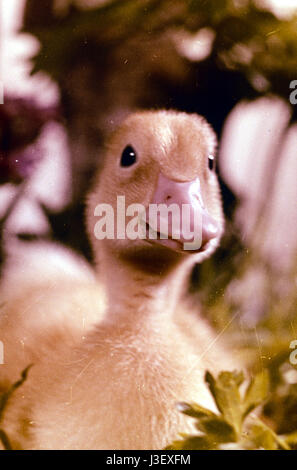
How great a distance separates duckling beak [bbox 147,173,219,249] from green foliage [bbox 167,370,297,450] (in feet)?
0.59

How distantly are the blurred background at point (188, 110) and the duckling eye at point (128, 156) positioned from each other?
0.03 metres

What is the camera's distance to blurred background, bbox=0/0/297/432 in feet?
2.67

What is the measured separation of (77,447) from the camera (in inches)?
31.6

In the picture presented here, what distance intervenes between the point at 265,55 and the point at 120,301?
16.2 inches

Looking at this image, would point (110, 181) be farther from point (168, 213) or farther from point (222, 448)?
point (222, 448)

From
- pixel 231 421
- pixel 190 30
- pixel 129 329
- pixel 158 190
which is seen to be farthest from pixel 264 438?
pixel 190 30

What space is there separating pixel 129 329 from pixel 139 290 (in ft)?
0.20

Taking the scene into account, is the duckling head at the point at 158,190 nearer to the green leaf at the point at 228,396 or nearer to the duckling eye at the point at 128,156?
the duckling eye at the point at 128,156

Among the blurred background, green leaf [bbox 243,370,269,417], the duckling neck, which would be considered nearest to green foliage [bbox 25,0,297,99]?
the blurred background

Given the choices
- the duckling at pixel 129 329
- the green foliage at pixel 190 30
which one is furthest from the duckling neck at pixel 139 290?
the green foliage at pixel 190 30

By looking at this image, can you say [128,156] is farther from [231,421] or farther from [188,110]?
[231,421]

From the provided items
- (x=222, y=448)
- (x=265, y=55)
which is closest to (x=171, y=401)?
(x=222, y=448)

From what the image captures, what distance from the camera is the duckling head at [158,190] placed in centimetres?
77

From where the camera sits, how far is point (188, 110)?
0.83 m
